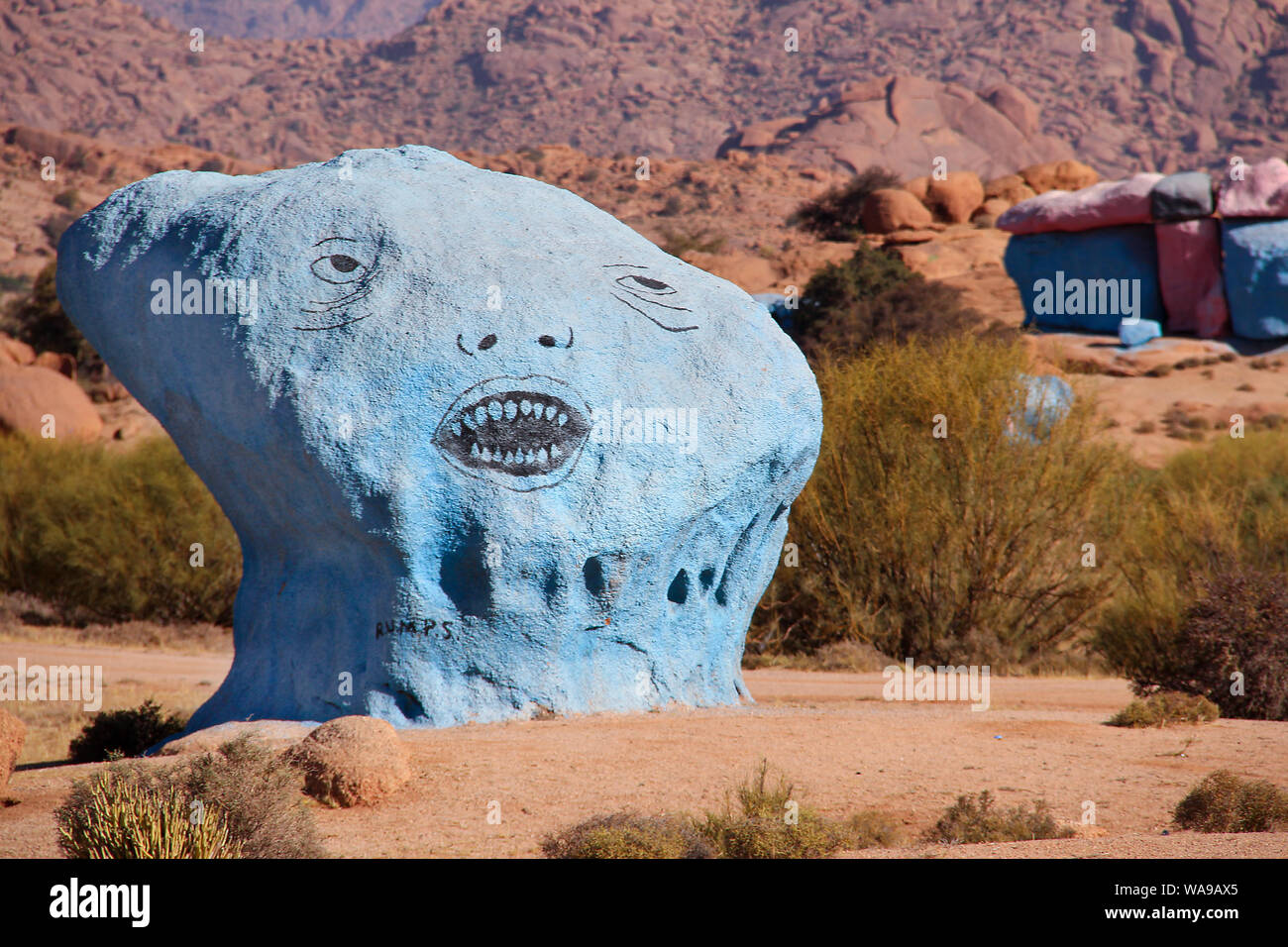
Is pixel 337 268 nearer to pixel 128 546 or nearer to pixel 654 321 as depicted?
pixel 654 321

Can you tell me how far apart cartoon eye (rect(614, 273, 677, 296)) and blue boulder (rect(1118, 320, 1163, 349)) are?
2463cm

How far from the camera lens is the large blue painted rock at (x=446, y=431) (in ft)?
24.8

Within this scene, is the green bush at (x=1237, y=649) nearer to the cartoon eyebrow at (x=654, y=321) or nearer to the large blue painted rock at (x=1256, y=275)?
the cartoon eyebrow at (x=654, y=321)

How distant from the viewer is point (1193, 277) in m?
29.9

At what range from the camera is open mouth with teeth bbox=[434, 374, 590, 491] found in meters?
7.58

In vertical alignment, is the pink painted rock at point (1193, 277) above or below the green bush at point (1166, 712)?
above

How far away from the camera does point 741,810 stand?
614cm

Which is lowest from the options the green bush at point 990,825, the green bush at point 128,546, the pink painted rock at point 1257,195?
the green bush at point 990,825

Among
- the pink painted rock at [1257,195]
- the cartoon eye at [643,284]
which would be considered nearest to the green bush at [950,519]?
the cartoon eye at [643,284]

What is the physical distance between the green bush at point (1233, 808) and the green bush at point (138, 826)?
4485 mm

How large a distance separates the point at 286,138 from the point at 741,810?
4044 inches

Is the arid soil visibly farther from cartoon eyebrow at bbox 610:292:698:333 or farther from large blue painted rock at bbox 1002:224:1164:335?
large blue painted rock at bbox 1002:224:1164:335

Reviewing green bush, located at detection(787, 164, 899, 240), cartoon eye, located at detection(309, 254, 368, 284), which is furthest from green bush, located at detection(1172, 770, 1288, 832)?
green bush, located at detection(787, 164, 899, 240)

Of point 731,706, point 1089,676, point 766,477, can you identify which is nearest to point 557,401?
point 766,477
